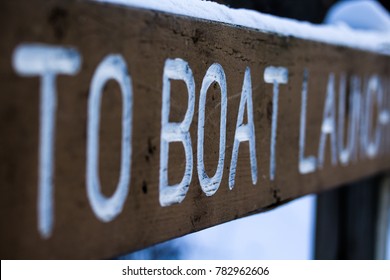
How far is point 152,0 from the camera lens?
78cm

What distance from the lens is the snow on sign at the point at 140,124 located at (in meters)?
0.59

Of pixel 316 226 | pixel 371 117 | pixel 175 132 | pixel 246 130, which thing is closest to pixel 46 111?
pixel 175 132

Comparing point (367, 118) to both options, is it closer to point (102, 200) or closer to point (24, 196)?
point (102, 200)

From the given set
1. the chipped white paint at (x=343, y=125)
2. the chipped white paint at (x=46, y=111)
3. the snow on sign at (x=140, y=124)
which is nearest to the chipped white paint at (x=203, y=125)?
the snow on sign at (x=140, y=124)

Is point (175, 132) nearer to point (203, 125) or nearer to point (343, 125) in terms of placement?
point (203, 125)

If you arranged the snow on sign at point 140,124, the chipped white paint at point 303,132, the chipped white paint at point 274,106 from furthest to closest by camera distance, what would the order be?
the chipped white paint at point 303,132, the chipped white paint at point 274,106, the snow on sign at point 140,124

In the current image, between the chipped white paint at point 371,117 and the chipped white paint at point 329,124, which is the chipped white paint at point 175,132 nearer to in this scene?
the chipped white paint at point 329,124

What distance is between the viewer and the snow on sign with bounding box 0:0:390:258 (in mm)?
588

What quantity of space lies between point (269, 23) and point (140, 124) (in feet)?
1.48

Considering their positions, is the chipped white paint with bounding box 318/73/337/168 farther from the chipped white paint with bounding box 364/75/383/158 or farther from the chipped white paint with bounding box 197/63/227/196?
the chipped white paint with bounding box 197/63/227/196

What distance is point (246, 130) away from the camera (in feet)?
3.36

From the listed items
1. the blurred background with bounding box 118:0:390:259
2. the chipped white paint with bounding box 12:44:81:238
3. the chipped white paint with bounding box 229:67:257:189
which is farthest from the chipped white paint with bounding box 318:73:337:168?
the chipped white paint with bounding box 12:44:81:238
